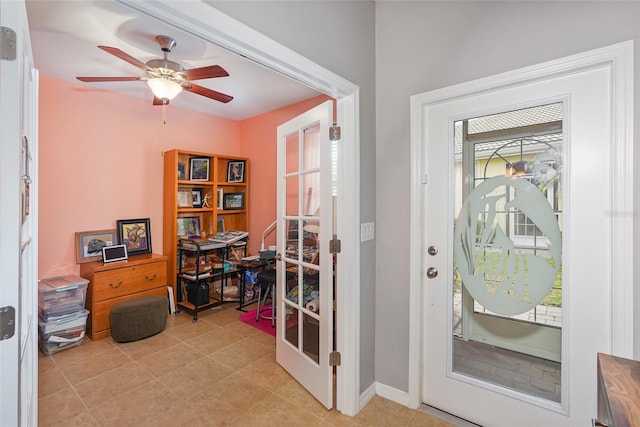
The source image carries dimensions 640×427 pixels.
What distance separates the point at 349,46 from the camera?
1.87 meters

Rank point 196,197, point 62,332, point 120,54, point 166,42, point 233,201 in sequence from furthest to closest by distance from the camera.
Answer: point 233,201
point 196,197
point 62,332
point 166,42
point 120,54

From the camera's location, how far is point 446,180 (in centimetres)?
184

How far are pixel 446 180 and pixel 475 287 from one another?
25.7 inches

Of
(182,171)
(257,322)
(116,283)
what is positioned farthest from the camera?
(182,171)

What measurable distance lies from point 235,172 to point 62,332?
8.62 ft

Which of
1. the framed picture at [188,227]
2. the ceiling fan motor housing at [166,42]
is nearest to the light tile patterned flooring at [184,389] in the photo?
the framed picture at [188,227]

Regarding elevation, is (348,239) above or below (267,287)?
above

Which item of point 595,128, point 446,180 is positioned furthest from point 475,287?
point 595,128

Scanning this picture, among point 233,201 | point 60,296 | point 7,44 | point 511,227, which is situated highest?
point 7,44

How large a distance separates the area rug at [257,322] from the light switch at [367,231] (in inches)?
66.7

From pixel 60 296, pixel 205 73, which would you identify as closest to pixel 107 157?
pixel 60 296

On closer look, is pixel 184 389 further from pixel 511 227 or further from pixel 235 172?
pixel 235 172

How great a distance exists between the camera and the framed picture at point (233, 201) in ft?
14.6

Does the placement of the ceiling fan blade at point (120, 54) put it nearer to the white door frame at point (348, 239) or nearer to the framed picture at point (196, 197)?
the white door frame at point (348, 239)
